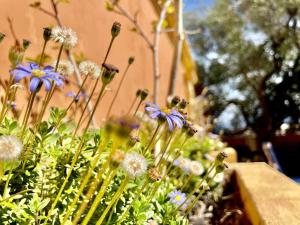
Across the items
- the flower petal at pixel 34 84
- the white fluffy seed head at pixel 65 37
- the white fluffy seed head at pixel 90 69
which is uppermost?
the white fluffy seed head at pixel 65 37

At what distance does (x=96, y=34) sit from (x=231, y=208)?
165 cm

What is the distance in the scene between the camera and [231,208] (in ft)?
7.65

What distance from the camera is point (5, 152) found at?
763 mm

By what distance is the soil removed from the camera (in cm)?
192

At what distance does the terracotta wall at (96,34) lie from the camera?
2171 millimetres

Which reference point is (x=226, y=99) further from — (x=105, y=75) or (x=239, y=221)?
(x=105, y=75)

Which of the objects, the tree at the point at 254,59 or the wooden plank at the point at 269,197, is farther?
the tree at the point at 254,59

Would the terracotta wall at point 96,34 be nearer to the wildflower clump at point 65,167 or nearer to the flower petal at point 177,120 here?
the wildflower clump at point 65,167

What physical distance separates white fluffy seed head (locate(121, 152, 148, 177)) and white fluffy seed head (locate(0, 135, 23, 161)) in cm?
19

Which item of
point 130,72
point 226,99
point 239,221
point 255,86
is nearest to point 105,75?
point 239,221

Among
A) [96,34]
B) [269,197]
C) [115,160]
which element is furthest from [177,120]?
[96,34]

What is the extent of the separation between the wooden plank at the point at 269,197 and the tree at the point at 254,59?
11989 millimetres

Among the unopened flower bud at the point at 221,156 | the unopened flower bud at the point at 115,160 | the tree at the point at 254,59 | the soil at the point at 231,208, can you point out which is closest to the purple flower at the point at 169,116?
the unopened flower bud at the point at 221,156

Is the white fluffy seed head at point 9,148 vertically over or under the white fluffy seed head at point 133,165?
under
